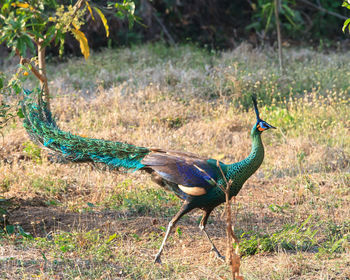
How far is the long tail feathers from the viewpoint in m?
4.78

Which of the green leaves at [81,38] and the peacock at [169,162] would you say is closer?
the peacock at [169,162]

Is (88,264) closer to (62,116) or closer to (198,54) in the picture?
(62,116)

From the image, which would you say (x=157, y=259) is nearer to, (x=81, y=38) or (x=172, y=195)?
(x=172, y=195)

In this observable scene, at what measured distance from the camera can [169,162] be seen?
4539 mm

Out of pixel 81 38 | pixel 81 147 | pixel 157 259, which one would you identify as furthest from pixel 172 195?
pixel 81 38

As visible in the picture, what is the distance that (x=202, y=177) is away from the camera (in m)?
4.37

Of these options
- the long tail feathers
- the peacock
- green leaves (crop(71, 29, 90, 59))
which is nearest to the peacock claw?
the peacock

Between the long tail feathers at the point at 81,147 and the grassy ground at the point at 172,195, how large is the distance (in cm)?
49

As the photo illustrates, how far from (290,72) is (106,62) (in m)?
3.98

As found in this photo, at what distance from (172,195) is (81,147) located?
1413mm

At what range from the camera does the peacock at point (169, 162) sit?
4363mm

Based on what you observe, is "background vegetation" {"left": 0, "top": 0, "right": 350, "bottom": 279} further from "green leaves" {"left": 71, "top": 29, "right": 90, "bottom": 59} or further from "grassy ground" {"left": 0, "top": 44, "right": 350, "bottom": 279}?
"green leaves" {"left": 71, "top": 29, "right": 90, "bottom": 59}

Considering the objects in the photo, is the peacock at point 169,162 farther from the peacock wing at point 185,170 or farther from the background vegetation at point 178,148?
the background vegetation at point 178,148

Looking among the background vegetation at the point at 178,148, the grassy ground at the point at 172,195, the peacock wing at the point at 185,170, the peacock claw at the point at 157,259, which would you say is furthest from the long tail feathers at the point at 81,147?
the peacock claw at the point at 157,259
